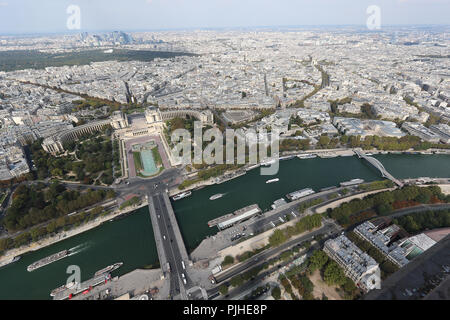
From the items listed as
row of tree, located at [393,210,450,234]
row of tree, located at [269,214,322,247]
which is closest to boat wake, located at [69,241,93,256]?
row of tree, located at [269,214,322,247]

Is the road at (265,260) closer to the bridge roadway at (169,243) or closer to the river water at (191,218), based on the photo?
the bridge roadway at (169,243)

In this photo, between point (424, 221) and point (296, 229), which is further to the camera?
point (424, 221)

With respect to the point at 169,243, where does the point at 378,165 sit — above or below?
above

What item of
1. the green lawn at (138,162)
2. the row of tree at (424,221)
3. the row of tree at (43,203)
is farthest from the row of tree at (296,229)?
the green lawn at (138,162)

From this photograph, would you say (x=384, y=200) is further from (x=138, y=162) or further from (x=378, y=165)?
(x=138, y=162)

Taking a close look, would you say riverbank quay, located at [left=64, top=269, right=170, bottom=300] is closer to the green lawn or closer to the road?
the road

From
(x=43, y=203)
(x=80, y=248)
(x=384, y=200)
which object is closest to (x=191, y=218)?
(x=80, y=248)
